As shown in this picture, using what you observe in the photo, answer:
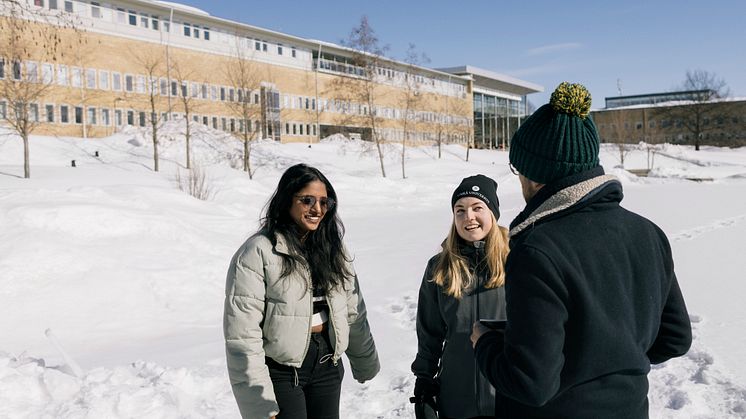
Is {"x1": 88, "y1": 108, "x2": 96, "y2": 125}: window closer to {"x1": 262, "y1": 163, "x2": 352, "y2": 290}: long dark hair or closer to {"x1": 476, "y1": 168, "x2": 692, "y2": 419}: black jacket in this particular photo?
{"x1": 262, "y1": 163, "x2": 352, "y2": 290}: long dark hair

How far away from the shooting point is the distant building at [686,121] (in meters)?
81.2

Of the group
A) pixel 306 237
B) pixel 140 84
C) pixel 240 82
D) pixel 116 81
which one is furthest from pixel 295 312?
pixel 140 84

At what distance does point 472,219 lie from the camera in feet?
10.9

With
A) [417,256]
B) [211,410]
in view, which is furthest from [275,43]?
[211,410]

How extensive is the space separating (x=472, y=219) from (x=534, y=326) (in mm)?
1623

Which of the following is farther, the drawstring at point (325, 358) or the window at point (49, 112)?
the window at point (49, 112)

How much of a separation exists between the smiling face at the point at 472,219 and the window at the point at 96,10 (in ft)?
143

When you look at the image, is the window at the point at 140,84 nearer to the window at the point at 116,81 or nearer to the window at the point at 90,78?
the window at the point at 116,81

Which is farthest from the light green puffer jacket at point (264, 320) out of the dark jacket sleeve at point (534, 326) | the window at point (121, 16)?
the window at point (121, 16)

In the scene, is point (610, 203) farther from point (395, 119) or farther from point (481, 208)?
point (395, 119)

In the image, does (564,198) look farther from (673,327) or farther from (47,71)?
(47,71)

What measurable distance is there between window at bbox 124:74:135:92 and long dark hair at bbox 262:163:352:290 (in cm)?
4324

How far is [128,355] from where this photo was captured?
6.89 meters

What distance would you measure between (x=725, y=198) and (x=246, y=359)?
28.2 m
